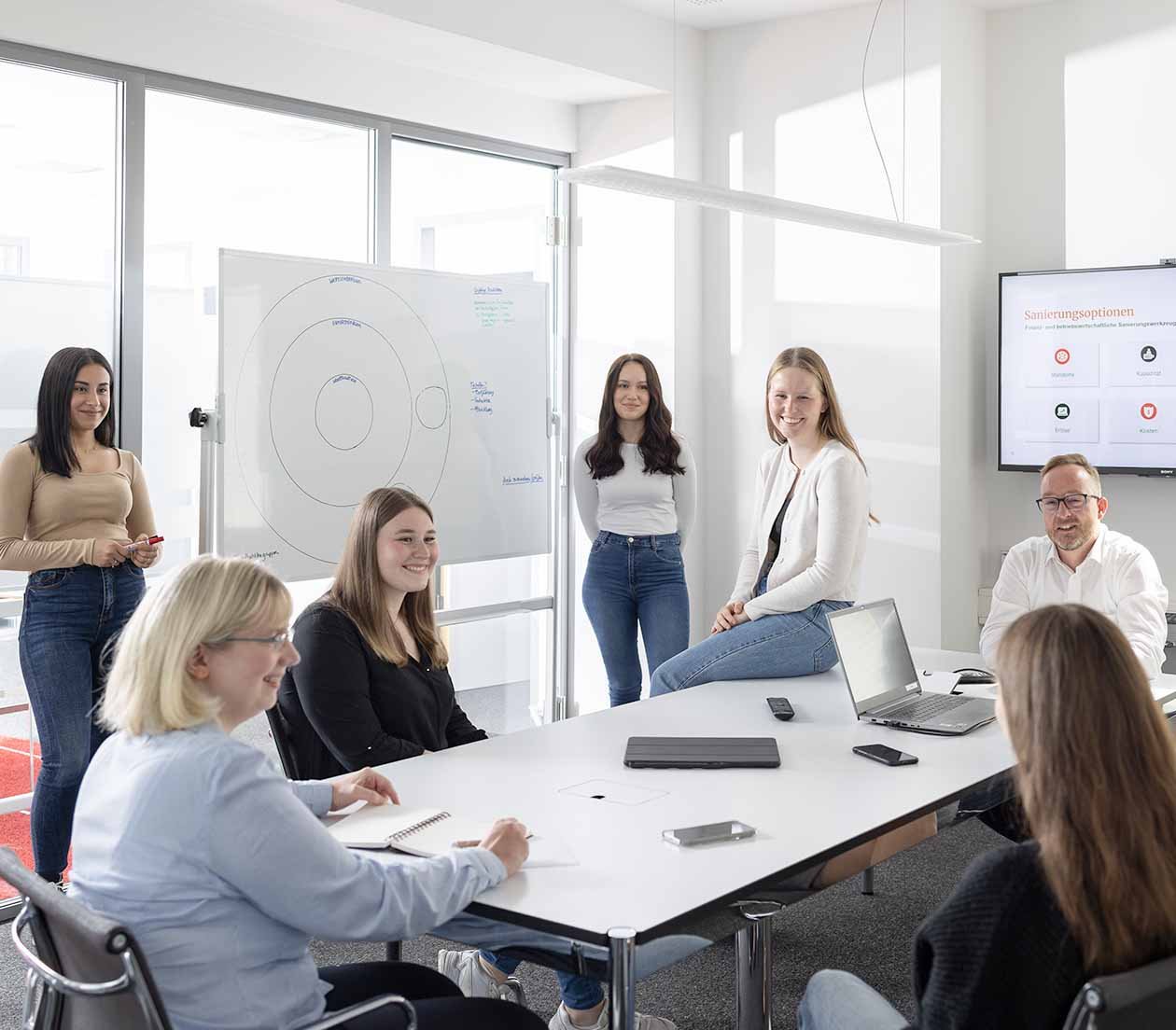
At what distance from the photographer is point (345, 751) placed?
2674 mm

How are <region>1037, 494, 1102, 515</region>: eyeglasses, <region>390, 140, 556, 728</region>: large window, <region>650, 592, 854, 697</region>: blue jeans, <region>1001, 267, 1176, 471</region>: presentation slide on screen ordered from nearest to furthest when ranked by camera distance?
<region>650, 592, 854, 697</region>: blue jeans → <region>1037, 494, 1102, 515</region>: eyeglasses → <region>1001, 267, 1176, 471</region>: presentation slide on screen → <region>390, 140, 556, 728</region>: large window

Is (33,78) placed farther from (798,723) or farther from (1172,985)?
(1172,985)

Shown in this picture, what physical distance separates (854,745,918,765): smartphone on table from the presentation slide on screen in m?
2.85

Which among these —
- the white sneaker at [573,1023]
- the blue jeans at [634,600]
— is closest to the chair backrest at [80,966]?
the white sneaker at [573,1023]

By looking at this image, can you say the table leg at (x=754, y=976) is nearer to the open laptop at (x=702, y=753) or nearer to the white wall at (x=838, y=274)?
the open laptop at (x=702, y=753)

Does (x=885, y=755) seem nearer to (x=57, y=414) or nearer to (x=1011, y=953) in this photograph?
(x=1011, y=953)

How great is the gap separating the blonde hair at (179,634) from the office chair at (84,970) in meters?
0.23

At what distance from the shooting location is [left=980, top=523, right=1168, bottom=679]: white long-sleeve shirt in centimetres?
358

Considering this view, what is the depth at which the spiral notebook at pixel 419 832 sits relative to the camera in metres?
2.01

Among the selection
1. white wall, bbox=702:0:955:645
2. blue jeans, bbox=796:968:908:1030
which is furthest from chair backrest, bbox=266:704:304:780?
white wall, bbox=702:0:955:645

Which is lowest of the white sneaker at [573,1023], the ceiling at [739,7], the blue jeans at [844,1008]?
the white sneaker at [573,1023]

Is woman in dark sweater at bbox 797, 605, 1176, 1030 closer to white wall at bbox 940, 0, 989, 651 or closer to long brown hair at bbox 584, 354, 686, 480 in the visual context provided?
long brown hair at bbox 584, 354, 686, 480

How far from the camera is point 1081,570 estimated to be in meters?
3.69

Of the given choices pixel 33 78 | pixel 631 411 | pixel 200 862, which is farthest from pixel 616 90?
pixel 200 862
